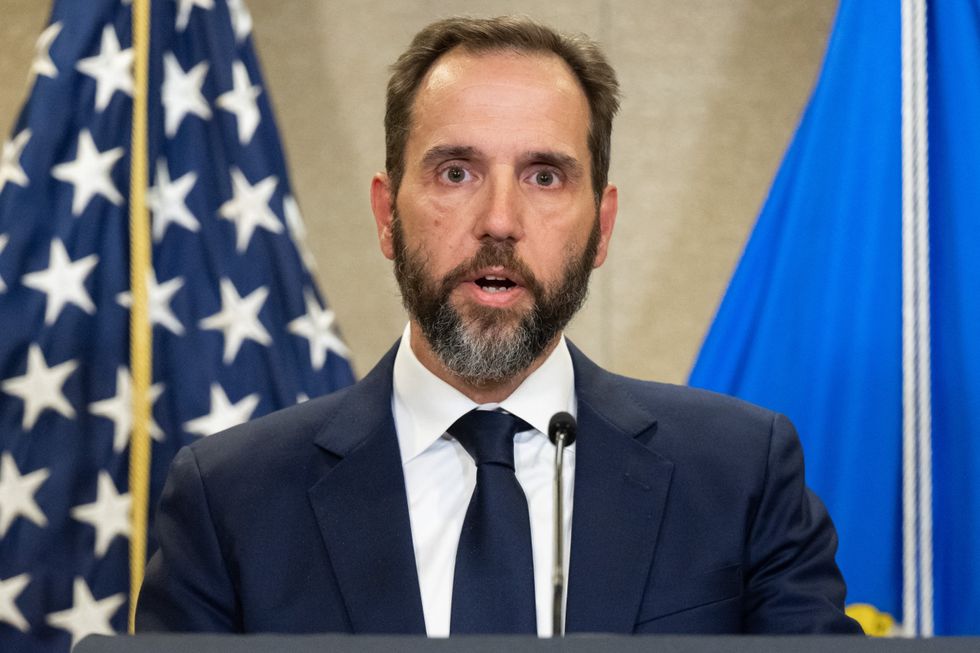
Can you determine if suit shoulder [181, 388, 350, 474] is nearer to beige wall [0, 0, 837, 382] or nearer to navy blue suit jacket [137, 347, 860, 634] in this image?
navy blue suit jacket [137, 347, 860, 634]

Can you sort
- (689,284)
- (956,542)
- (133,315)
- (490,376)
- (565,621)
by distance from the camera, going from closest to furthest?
(565,621) < (490,376) < (956,542) < (133,315) < (689,284)

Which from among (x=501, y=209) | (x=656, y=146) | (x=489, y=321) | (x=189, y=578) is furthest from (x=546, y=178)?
(x=656, y=146)

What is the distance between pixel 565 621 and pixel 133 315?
148 centimetres

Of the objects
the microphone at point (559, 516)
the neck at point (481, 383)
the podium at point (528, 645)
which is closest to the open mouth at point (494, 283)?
the neck at point (481, 383)

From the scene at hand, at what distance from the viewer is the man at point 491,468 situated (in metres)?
1.66

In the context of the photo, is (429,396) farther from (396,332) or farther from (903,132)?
(396,332)

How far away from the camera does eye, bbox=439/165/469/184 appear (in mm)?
1796

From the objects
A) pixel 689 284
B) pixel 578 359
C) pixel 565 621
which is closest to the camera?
pixel 565 621

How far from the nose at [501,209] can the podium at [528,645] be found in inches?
34.3

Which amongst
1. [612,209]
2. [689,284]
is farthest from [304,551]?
[689,284]

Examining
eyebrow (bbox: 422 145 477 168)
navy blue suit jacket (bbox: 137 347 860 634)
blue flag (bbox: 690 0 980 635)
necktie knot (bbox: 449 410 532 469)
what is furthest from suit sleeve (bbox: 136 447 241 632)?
blue flag (bbox: 690 0 980 635)

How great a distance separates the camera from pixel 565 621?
1.63m

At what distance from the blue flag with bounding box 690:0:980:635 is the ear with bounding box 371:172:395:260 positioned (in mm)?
1106

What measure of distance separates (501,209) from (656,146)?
1.81 meters
